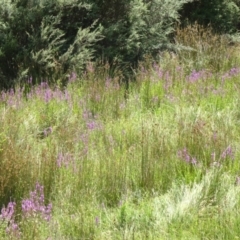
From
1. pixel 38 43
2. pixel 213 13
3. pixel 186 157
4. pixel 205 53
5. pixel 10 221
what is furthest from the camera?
pixel 213 13

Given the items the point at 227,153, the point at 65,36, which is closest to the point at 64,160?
the point at 227,153

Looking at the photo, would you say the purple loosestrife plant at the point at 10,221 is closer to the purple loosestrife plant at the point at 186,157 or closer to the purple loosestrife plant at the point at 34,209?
the purple loosestrife plant at the point at 34,209

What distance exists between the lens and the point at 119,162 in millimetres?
3633

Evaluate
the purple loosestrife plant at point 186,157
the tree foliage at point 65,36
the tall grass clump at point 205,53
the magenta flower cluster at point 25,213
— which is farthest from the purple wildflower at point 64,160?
the tall grass clump at point 205,53

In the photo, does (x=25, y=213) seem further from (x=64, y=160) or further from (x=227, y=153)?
(x=227, y=153)

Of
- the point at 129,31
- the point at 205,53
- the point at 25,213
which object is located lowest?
the point at 25,213

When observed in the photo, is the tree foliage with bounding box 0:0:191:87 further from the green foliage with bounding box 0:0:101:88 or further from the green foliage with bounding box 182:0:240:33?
the green foliage with bounding box 182:0:240:33

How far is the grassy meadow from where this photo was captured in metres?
2.95

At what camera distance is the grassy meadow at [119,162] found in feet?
9.68

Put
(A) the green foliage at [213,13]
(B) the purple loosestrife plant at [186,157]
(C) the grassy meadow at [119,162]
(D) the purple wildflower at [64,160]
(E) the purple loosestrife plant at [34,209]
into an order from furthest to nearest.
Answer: (A) the green foliage at [213,13], (B) the purple loosestrife plant at [186,157], (D) the purple wildflower at [64,160], (C) the grassy meadow at [119,162], (E) the purple loosestrife plant at [34,209]

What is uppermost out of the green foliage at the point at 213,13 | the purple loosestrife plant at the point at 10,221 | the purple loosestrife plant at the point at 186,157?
the green foliage at the point at 213,13

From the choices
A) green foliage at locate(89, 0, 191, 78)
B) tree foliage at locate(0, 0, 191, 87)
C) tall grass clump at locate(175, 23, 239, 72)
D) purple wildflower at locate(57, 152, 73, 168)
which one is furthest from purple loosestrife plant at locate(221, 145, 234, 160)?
tall grass clump at locate(175, 23, 239, 72)

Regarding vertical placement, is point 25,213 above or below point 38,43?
below

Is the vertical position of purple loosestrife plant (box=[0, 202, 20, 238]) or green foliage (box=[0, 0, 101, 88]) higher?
green foliage (box=[0, 0, 101, 88])
